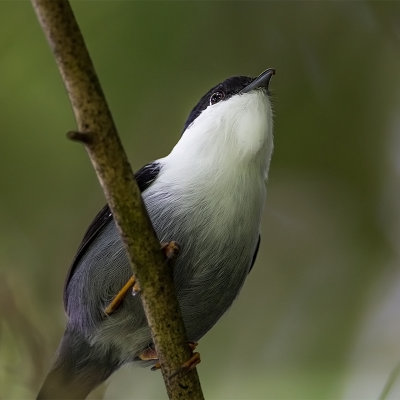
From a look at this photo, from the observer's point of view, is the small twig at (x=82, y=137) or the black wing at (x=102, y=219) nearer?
the small twig at (x=82, y=137)

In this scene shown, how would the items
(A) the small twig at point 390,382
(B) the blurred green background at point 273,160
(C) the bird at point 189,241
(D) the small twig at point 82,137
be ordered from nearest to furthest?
1. (D) the small twig at point 82,137
2. (C) the bird at point 189,241
3. (A) the small twig at point 390,382
4. (B) the blurred green background at point 273,160

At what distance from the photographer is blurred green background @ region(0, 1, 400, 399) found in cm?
300

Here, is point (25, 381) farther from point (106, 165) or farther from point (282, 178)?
point (282, 178)

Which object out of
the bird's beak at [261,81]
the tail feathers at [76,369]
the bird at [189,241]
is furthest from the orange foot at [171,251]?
the bird's beak at [261,81]

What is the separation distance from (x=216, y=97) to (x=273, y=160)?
53 cm

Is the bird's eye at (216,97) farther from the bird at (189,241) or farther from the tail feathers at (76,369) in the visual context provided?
the tail feathers at (76,369)

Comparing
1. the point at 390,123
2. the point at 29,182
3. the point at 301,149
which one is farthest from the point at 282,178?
the point at 29,182

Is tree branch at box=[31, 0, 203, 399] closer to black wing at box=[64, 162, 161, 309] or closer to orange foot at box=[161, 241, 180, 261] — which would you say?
orange foot at box=[161, 241, 180, 261]

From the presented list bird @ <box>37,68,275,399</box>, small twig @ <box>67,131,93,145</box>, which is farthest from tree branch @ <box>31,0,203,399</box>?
bird @ <box>37,68,275,399</box>

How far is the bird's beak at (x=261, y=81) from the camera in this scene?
8.97 feet

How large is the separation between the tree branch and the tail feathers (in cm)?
79

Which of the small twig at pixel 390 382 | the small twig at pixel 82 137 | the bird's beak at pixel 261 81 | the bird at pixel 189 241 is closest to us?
the small twig at pixel 82 137

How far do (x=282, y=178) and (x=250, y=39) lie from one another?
0.61 metres

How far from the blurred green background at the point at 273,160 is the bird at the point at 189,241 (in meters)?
0.22
